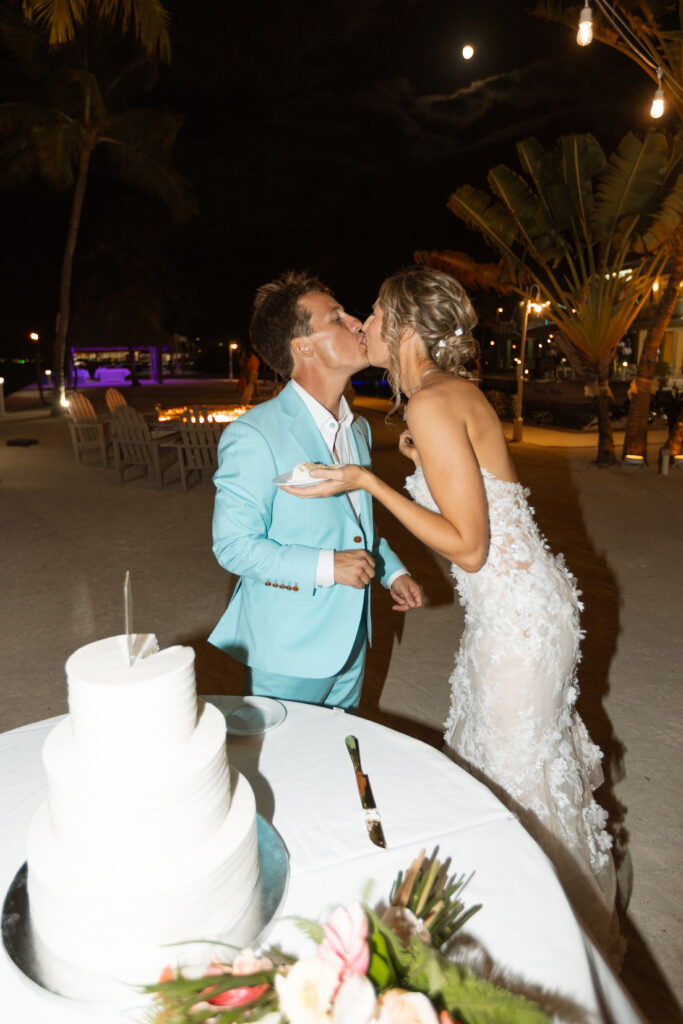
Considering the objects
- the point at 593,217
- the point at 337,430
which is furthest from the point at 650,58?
the point at 337,430

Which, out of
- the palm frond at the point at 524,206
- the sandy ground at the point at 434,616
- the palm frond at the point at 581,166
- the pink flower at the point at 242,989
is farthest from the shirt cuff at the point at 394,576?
the palm frond at the point at 524,206

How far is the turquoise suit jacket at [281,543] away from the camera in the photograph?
246 centimetres

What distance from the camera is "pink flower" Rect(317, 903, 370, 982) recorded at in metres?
0.93

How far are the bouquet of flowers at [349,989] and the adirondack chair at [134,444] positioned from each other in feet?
35.2

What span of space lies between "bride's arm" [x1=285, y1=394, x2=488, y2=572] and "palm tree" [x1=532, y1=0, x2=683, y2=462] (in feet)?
34.0

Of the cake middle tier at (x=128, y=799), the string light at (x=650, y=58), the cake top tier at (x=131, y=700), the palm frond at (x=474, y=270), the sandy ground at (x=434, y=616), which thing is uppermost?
the string light at (x=650, y=58)

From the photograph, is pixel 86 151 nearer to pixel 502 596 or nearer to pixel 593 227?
pixel 593 227

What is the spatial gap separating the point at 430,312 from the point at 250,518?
100cm

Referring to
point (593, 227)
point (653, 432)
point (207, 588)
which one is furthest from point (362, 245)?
point (207, 588)

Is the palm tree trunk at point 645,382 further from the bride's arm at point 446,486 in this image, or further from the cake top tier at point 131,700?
the cake top tier at point 131,700

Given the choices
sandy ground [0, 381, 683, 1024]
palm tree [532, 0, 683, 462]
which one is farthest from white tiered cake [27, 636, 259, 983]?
palm tree [532, 0, 683, 462]

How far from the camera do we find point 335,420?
2.87 m

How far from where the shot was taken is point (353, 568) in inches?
93.2

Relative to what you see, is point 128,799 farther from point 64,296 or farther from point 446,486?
point 64,296
